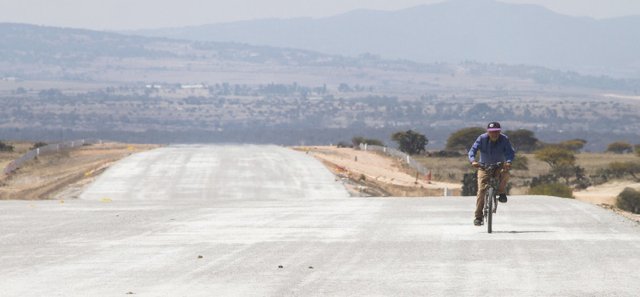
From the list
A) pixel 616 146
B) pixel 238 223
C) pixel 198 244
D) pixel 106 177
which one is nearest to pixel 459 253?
pixel 198 244

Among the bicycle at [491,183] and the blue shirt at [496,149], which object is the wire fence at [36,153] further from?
the blue shirt at [496,149]

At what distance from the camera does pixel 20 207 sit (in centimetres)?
3247

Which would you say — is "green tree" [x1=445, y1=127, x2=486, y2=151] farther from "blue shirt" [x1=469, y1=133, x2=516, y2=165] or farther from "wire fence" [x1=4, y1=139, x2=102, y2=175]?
"blue shirt" [x1=469, y1=133, x2=516, y2=165]

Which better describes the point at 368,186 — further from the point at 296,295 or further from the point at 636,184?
the point at 296,295

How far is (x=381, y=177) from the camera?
67250 mm

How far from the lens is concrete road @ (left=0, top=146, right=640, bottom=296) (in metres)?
15.0

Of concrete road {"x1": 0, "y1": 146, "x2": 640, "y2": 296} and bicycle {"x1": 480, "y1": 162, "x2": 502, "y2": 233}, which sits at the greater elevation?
bicycle {"x1": 480, "y1": 162, "x2": 502, "y2": 233}

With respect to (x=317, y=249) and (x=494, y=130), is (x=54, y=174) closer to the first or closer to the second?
(x=494, y=130)

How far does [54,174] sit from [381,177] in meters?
16.0

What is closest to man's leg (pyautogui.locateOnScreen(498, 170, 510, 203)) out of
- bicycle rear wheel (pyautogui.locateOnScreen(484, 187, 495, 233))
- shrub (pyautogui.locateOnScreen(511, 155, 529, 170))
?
bicycle rear wheel (pyautogui.locateOnScreen(484, 187, 495, 233))

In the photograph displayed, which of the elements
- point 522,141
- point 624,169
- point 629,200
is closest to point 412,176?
point 629,200

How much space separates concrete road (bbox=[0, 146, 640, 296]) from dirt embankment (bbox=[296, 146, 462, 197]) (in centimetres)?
2053

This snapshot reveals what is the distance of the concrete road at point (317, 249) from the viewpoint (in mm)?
15000

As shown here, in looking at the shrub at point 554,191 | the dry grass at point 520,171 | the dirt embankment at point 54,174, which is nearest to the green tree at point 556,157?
the dry grass at point 520,171
